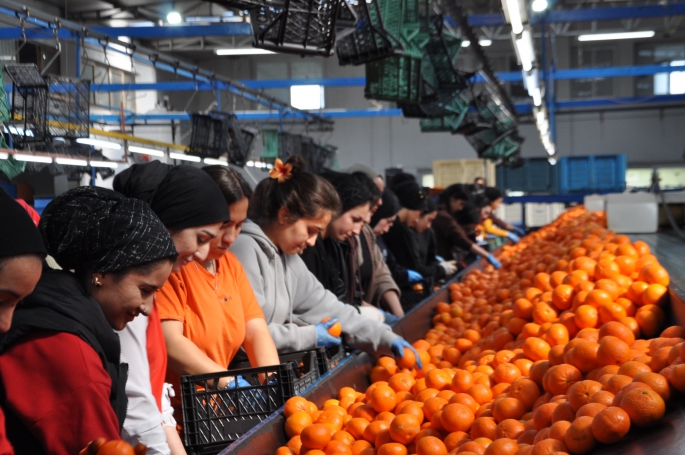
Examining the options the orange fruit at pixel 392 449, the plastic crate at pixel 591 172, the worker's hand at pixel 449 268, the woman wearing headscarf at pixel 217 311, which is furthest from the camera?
the plastic crate at pixel 591 172

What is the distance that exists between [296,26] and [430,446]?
2312mm

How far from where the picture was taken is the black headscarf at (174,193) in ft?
6.87

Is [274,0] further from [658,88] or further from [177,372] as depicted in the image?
[658,88]

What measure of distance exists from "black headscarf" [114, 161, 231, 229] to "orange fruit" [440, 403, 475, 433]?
919 millimetres

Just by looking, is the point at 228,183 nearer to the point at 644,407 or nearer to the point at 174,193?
the point at 174,193

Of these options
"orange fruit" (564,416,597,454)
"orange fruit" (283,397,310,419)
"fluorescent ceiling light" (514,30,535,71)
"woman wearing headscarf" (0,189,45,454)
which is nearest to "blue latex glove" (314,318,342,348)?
"orange fruit" (283,397,310,419)

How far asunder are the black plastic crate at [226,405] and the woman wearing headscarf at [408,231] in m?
4.10

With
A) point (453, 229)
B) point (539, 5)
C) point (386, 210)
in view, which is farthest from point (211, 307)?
point (453, 229)

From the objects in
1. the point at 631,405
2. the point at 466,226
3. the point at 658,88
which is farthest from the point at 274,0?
the point at 658,88

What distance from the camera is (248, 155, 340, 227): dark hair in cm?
291

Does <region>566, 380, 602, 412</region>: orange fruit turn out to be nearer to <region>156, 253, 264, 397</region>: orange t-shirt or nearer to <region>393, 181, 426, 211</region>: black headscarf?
<region>156, 253, 264, 397</region>: orange t-shirt

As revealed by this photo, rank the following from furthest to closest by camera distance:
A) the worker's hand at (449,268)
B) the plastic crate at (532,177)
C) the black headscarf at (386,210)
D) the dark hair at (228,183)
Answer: the plastic crate at (532,177) < the worker's hand at (449,268) < the black headscarf at (386,210) < the dark hair at (228,183)

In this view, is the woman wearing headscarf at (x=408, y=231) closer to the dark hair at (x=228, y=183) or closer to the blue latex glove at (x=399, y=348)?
the blue latex glove at (x=399, y=348)

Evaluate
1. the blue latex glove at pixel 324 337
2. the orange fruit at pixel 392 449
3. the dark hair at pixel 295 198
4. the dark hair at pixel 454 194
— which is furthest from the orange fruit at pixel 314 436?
the dark hair at pixel 454 194
